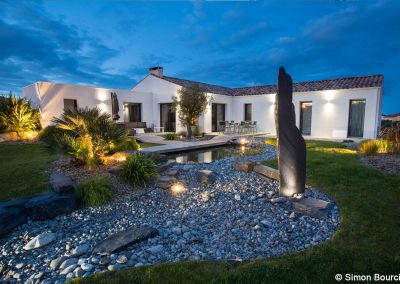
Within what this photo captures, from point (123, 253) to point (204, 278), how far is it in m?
1.05

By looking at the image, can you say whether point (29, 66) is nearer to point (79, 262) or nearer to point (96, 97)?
point (96, 97)

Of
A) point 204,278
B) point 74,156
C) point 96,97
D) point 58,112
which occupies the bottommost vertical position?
point 204,278

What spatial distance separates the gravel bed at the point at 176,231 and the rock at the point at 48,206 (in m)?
0.13

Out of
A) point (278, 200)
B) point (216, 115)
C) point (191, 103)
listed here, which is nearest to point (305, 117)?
point (216, 115)

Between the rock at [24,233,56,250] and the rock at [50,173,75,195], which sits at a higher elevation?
the rock at [50,173,75,195]

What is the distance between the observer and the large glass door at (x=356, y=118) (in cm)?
1353

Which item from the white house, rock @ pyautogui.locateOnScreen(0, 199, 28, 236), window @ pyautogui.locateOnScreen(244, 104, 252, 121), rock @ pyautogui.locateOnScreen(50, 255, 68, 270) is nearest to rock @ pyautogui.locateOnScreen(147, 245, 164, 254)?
rock @ pyautogui.locateOnScreen(50, 255, 68, 270)

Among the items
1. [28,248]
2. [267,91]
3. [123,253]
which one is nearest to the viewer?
[123,253]

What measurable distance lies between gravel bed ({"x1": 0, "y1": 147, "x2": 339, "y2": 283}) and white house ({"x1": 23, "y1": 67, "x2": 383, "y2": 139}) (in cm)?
1151

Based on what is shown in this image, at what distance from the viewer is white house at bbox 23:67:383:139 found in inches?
507

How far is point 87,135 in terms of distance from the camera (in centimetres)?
501

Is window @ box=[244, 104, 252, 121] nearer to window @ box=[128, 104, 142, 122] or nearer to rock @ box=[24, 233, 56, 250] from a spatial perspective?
window @ box=[128, 104, 142, 122]

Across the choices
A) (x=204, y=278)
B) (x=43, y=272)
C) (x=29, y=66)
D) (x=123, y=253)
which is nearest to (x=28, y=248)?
(x=43, y=272)

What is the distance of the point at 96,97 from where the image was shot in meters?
14.6
